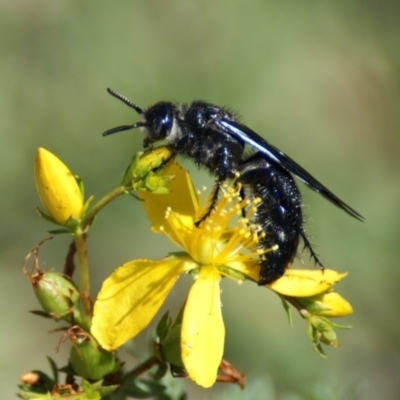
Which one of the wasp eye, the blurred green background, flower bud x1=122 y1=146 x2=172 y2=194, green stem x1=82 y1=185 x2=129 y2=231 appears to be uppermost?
the wasp eye

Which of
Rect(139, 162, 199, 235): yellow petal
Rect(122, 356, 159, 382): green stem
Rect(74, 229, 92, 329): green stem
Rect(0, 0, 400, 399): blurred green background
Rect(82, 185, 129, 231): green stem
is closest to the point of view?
Rect(82, 185, 129, 231): green stem

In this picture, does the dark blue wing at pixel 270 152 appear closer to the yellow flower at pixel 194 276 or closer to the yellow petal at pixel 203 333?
the yellow flower at pixel 194 276

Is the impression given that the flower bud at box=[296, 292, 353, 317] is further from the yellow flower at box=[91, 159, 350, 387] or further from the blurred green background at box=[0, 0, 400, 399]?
the blurred green background at box=[0, 0, 400, 399]

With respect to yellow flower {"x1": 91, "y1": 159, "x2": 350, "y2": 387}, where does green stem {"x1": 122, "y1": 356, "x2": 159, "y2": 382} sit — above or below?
below

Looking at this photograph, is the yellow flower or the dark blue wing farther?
the dark blue wing

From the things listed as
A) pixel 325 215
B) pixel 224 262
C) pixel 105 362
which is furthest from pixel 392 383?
pixel 105 362

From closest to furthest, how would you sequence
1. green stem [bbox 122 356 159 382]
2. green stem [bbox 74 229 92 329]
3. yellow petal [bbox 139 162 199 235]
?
green stem [bbox 74 229 92 329] → green stem [bbox 122 356 159 382] → yellow petal [bbox 139 162 199 235]

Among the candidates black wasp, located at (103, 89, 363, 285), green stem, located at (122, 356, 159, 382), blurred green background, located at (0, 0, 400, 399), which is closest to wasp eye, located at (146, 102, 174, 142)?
black wasp, located at (103, 89, 363, 285)
